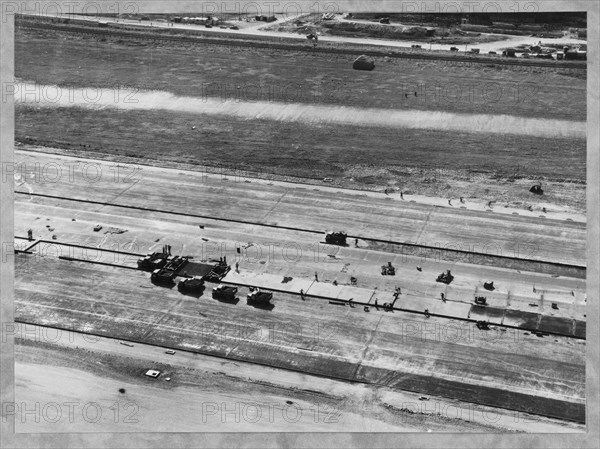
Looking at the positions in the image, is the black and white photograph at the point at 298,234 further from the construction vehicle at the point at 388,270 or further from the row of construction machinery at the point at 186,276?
the construction vehicle at the point at 388,270

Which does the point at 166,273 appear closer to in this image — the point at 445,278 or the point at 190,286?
the point at 190,286

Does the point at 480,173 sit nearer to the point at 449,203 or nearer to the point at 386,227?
the point at 449,203

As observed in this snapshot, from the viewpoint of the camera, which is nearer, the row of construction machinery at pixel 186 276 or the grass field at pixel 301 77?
the row of construction machinery at pixel 186 276

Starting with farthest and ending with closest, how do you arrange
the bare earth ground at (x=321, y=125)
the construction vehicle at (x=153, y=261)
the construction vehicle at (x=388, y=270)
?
the bare earth ground at (x=321, y=125)
the construction vehicle at (x=153, y=261)
the construction vehicle at (x=388, y=270)

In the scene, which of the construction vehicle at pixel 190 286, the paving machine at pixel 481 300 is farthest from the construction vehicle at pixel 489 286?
the construction vehicle at pixel 190 286

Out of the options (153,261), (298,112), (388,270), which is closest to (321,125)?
(298,112)

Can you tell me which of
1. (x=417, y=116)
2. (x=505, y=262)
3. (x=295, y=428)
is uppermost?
(x=417, y=116)

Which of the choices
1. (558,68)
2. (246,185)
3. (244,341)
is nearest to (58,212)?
(246,185)

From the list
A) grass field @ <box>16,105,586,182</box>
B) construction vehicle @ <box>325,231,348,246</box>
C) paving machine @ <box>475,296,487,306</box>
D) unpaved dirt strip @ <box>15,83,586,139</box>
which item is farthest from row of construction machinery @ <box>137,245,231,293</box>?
unpaved dirt strip @ <box>15,83,586,139</box>
